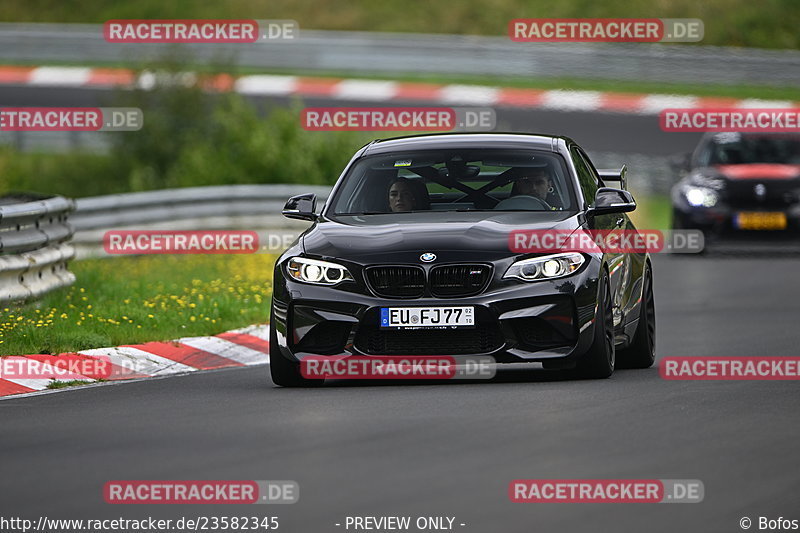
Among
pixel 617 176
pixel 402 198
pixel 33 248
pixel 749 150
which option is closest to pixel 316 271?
pixel 402 198

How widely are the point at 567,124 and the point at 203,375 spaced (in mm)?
24471

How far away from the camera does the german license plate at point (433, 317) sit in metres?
10.5

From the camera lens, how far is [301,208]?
12.0 m

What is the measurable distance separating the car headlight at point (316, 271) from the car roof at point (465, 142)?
164 cm

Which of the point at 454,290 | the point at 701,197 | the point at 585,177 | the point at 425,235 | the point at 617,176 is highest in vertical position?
the point at 701,197

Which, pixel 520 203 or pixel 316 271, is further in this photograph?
pixel 520 203

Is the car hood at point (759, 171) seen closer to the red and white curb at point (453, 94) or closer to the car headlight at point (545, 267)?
the red and white curb at point (453, 94)

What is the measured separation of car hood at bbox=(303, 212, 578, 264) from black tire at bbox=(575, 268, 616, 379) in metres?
0.47

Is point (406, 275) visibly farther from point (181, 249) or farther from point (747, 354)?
point (181, 249)

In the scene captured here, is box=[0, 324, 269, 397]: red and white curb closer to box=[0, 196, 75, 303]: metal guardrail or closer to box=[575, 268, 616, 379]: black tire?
box=[0, 196, 75, 303]: metal guardrail

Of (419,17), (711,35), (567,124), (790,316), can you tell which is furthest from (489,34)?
(790,316)

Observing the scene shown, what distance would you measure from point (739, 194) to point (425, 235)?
501 inches

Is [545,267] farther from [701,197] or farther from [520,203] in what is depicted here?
[701,197]

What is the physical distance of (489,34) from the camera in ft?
145
